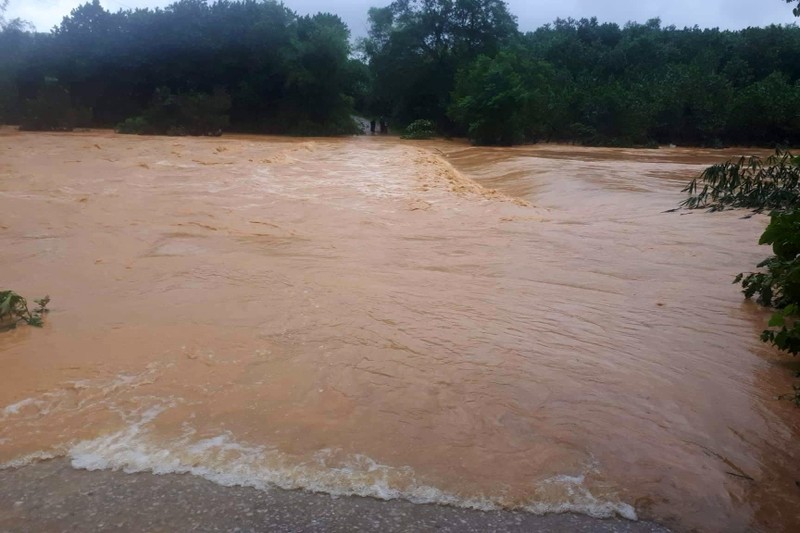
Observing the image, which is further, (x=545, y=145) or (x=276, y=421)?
(x=545, y=145)

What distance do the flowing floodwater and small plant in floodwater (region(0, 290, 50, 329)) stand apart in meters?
0.10

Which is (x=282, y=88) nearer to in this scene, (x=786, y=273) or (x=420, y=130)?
(x=420, y=130)

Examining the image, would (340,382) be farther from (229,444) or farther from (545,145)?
(545,145)

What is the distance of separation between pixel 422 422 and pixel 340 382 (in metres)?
0.72

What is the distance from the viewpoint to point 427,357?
16.0 feet

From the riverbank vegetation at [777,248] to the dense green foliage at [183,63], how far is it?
24.0 meters

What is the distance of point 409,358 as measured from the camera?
4852mm

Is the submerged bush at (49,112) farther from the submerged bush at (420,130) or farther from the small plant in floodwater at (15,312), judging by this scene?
the small plant in floodwater at (15,312)

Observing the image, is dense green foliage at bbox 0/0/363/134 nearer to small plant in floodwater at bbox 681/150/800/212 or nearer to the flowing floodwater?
the flowing floodwater

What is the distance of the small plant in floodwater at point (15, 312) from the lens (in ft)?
16.8

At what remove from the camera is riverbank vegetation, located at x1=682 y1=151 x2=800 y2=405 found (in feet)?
15.1

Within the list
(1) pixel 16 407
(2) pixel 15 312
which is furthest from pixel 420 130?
(1) pixel 16 407

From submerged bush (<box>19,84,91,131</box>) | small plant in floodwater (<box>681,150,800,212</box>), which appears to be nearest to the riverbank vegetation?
small plant in floodwater (<box>681,150,800,212</box>)

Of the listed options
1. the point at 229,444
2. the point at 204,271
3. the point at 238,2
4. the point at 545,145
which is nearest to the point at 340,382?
the point at 229,444
